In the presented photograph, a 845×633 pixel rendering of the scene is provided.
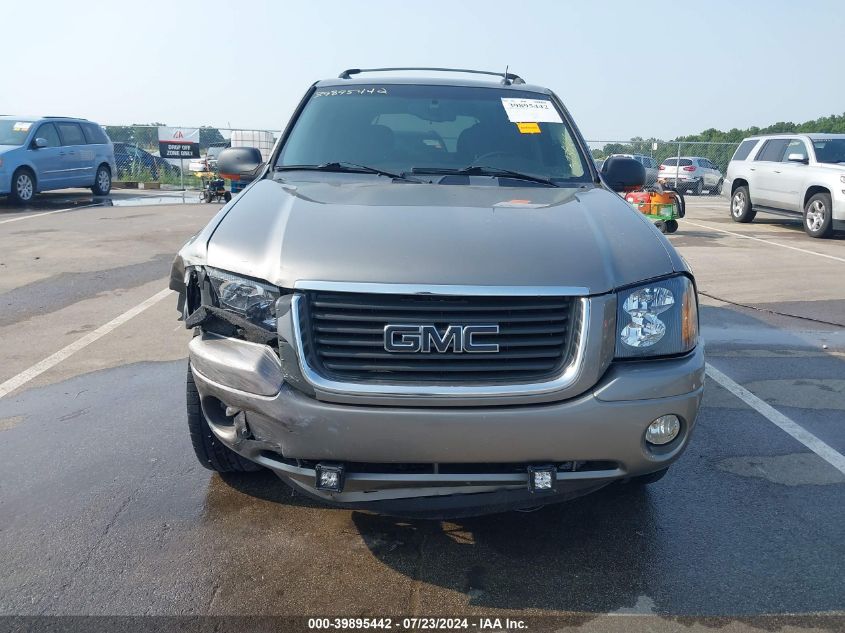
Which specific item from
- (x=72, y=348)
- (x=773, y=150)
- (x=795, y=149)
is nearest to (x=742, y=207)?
(x=773, y=150)

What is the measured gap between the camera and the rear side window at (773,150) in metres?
14.8

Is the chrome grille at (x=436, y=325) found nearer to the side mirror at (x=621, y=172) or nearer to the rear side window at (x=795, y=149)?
the side mirror at (x=621, y=172)

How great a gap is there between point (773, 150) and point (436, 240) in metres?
14.5

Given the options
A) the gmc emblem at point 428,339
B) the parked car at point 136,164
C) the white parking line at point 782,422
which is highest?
the gmc emblem at point 428,339

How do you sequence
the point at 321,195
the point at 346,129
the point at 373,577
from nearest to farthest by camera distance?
the point at 373,577 < the point at 321,195 < the point at 346,129

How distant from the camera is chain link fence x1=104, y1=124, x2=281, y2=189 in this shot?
24469mm

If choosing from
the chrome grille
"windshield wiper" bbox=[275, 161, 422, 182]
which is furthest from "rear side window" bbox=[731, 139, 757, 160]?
the chrome grille

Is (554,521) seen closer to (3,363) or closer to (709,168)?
(3,363)

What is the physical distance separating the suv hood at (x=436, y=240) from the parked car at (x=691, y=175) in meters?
25.6

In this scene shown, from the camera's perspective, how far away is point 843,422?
14.4ft

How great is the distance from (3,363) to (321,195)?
10.7ft

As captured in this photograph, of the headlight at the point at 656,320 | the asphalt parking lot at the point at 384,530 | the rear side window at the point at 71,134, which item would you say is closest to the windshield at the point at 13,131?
the rear side window at the point at 71,134

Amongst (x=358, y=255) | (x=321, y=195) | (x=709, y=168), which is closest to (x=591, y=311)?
(x=358, y=255)

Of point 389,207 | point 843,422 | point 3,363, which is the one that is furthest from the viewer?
point 3,363
